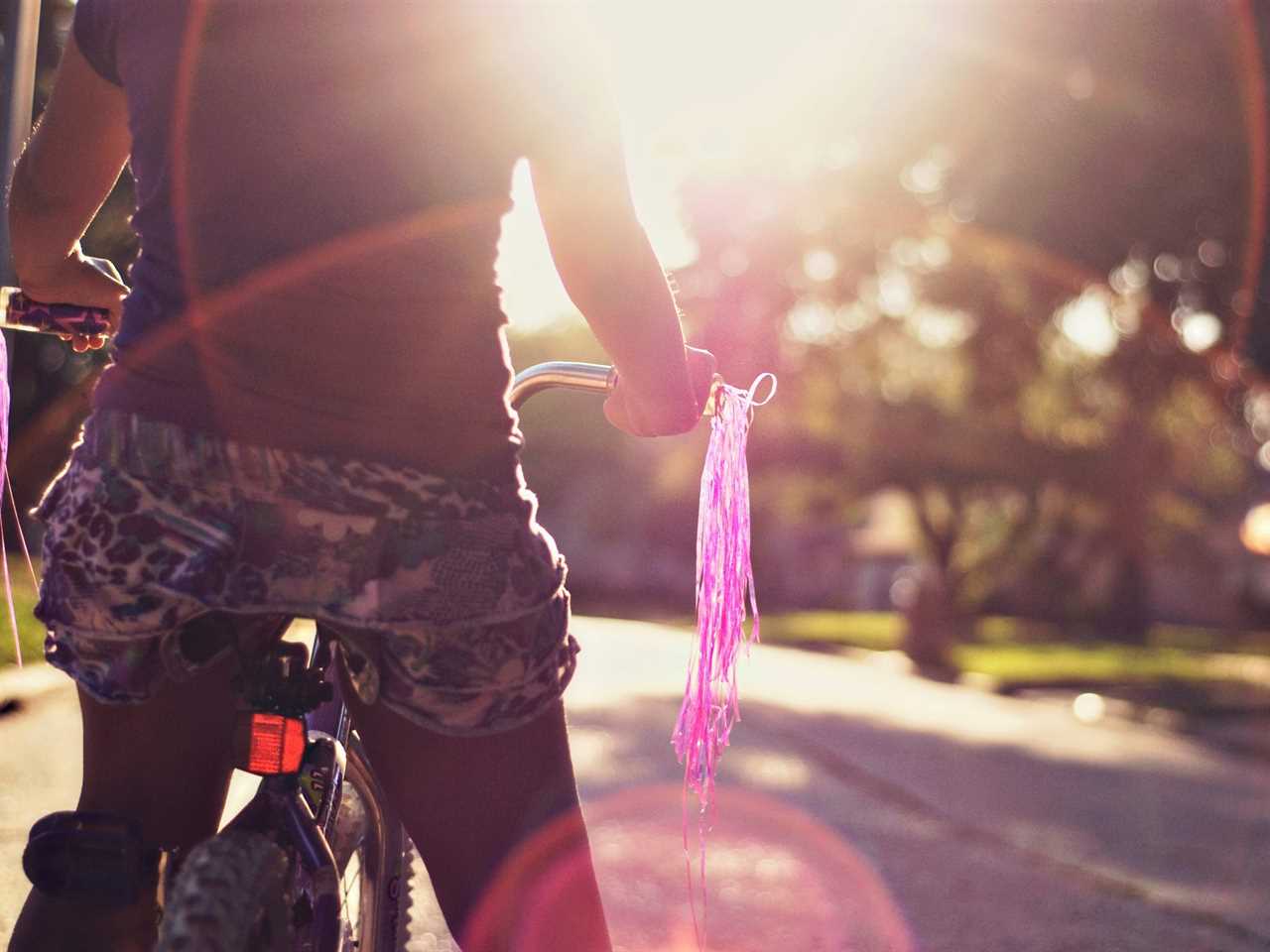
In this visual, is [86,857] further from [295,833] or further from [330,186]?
[330,186]

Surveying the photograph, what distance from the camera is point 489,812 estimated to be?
6.15 feet

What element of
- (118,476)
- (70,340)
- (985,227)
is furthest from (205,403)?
(985,227)

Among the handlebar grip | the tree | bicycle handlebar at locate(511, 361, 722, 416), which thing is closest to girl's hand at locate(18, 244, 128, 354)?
the handlebar grip

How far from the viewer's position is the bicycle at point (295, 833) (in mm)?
1634

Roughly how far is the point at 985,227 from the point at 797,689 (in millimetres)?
4889

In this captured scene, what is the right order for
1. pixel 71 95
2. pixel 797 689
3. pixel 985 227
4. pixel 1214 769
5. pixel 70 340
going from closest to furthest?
pixel 71 95
pixel 70 340
pixel 1214 769
pixel 985 227
pixel 797 689

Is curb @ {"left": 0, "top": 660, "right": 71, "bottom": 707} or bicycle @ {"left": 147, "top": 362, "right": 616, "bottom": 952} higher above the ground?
bicycle @ {"left": 147, "top": 362, "right": 616, "bottom": 952}

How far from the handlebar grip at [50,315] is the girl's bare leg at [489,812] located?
78cm

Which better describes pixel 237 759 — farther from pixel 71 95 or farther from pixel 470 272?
pixel 71 95

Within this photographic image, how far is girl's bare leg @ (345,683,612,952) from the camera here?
186 centimetres

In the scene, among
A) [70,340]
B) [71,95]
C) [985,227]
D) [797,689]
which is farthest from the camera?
[797,689]

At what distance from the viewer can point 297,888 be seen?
1.82m

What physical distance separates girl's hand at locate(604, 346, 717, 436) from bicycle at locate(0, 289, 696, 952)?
0.24 feet

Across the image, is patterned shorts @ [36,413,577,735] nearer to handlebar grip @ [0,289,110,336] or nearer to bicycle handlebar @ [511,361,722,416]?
bicycle handlebar @ [511,361,722,416]
